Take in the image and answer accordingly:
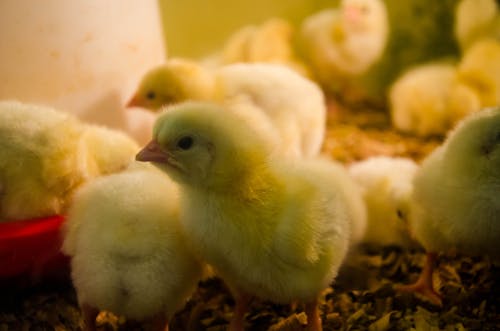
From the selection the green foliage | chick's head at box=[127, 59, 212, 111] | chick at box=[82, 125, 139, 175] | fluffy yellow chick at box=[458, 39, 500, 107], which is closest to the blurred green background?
the green foliage

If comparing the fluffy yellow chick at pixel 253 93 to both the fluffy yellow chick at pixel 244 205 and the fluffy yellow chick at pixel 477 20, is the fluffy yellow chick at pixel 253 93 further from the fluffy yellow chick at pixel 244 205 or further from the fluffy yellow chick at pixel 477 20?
the fluffy yellow chick at pixel 477 20

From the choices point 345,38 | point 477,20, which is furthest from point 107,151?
point 477,20

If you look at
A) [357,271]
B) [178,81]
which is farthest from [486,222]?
[178,81]

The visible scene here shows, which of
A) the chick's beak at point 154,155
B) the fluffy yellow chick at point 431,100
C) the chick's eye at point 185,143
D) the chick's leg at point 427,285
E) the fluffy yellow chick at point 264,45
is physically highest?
the fluffy yellow chick at point 264,45

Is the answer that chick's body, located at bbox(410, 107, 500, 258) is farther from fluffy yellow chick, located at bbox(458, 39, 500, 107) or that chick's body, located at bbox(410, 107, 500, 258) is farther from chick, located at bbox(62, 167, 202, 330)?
fluffy yellow chick, located at bbox(458, 39, 500, 107)

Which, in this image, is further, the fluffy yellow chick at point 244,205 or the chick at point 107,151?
the chick at point 107,151

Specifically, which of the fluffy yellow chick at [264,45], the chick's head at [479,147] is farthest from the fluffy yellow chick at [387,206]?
the fluffy yellow chick at [264,45]

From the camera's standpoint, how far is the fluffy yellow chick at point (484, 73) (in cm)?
276

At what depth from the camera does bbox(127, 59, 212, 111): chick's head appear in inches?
85.4

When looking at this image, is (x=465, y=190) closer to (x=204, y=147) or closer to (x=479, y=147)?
(x=479, y=147)

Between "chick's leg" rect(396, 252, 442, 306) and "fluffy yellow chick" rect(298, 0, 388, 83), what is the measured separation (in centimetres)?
152

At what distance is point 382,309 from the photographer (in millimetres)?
1757

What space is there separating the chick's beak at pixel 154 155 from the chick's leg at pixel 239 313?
1.37 ft

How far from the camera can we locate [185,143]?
144cm
